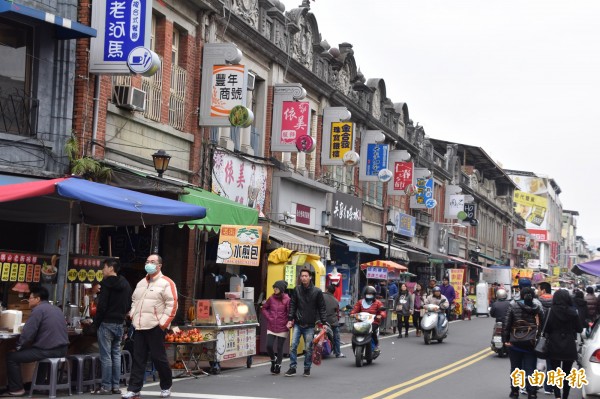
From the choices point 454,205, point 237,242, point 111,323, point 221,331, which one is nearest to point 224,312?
point 221,331

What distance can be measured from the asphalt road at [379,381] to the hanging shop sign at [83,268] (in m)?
2.05

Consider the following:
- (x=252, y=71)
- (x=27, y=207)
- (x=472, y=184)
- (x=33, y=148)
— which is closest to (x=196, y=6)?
(x=252, y=71)

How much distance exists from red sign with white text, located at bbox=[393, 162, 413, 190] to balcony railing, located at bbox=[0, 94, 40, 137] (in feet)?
84.0

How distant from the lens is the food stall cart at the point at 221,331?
51.4 ft

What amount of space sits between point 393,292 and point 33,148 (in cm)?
1735

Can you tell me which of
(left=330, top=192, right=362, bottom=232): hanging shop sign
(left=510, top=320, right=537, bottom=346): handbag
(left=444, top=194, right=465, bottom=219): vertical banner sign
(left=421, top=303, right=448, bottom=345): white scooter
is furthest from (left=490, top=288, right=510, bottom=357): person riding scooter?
(left=444, top=194, right=465, bottom=219): vertical banner sign

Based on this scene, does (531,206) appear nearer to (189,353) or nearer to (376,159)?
(376,159)

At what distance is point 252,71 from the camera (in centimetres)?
2556

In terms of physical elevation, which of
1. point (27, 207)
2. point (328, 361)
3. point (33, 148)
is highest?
point (33, 148)

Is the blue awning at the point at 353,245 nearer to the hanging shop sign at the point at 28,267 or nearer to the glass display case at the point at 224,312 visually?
the glass display case at the point at 224,312

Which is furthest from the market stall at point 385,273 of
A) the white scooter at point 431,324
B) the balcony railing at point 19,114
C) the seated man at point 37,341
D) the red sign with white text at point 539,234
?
the red sign with white text at point 539,234

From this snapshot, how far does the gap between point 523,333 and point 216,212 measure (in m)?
7.25

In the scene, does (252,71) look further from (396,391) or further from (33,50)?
(396,391)

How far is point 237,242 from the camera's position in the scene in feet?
59.1
